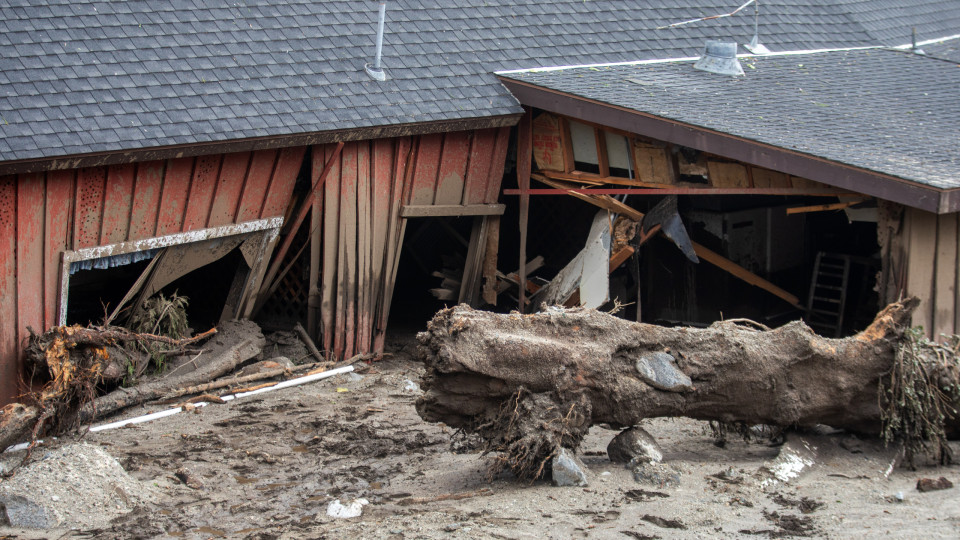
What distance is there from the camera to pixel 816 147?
10508 millimetres

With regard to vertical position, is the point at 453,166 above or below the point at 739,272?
above

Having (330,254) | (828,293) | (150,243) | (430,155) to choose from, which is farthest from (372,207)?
(828,293)

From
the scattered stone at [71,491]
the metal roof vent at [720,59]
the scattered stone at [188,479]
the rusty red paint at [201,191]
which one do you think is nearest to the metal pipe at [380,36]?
the rusty red paint at [201,191]

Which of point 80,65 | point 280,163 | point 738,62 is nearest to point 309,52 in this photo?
point 280,163

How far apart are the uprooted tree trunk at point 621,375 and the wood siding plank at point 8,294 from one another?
13.8 ft

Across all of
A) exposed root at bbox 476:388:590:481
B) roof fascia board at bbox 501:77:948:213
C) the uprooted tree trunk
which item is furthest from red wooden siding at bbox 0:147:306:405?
exposed root at bbox 476:388:590:481

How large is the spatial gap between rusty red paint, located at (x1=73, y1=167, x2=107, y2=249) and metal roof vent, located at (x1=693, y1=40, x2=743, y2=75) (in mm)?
7112

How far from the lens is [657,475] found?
25.3ft

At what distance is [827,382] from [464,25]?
23.6 feet

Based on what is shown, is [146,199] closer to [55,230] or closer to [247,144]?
[55,230]

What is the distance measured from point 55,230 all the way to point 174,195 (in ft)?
4.02

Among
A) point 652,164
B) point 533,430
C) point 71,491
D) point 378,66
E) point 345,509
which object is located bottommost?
point 345,509

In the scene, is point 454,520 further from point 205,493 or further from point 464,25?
point 464,25

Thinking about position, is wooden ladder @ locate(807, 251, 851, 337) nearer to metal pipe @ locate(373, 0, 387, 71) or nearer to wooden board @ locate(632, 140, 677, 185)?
wooden board @ locate(632, 140, 677, 185)
